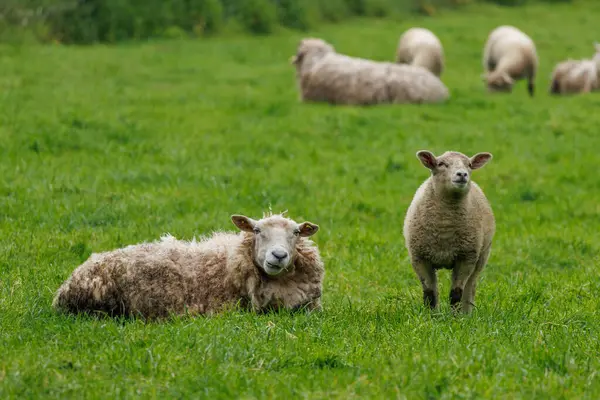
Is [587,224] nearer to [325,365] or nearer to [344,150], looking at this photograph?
[344,150]

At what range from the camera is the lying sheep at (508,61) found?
66.0 feet

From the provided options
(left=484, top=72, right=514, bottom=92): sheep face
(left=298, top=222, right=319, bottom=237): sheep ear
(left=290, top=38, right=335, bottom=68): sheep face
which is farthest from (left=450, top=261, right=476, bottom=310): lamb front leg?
(left=484, top=72, right=514, bottom=92): sheep face

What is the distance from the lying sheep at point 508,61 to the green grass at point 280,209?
39cm

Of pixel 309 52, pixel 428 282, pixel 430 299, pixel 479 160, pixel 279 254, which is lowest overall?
pixel 430 299

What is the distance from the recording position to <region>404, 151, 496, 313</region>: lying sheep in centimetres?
743

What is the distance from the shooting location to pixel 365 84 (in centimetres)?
1795

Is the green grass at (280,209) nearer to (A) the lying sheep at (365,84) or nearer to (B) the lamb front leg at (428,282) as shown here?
(B) the lamb front leg at (428,282)

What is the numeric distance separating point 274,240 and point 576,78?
15307mm

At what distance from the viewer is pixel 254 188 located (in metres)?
12.0

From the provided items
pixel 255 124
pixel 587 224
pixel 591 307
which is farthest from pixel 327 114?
pixel 591 307

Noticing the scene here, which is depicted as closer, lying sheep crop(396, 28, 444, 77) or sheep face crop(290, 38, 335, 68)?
sheep face crop(290, 38, 335, 68)

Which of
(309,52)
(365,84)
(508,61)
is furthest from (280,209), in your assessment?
(508,61)

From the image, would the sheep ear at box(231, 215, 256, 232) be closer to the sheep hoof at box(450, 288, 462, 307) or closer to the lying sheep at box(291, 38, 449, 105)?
the sheep hoof at box(450, 288, 462, 307)

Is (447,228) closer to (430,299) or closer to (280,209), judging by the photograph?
(430,299)
